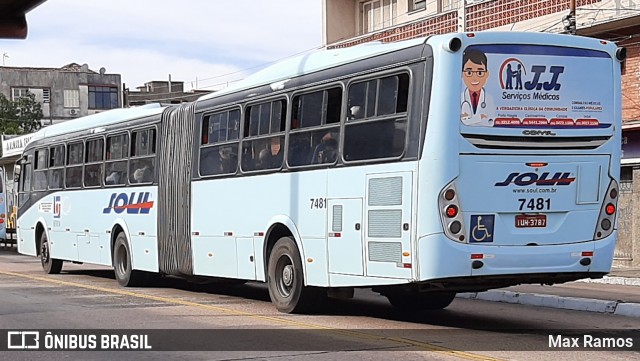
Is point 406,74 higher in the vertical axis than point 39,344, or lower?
higher

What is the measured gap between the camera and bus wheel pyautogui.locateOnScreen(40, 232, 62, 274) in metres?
22.6

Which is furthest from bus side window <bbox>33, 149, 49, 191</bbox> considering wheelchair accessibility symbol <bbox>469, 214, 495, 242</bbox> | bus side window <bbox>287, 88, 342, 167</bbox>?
wheelchair accessibility symbol <bbox>469, 214, 495, 242</bbox>

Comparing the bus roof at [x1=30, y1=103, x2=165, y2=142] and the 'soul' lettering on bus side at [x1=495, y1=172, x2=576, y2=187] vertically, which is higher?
the bus roof at [x1=30, y1=103, x2=165, y2=142]

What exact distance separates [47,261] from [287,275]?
1058 cm

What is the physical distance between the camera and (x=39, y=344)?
36.7ft

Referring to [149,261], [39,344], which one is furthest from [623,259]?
[39,344]

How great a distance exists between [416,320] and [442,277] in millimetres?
2518

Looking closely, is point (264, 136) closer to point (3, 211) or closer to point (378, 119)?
point (378, 119)

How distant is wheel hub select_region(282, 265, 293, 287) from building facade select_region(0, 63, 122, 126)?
250 feet

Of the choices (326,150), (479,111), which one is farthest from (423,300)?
(479,111)

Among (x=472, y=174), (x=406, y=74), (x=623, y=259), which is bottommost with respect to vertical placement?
(x=623, y=259)

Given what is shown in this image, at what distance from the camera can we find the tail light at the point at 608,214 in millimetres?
11578

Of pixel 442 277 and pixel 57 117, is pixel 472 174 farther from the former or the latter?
pixel 57 117

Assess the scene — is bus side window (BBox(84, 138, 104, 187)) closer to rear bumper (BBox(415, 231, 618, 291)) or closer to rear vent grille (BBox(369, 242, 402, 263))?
rear vent grille (BBox(369, 242, 402, 263))
